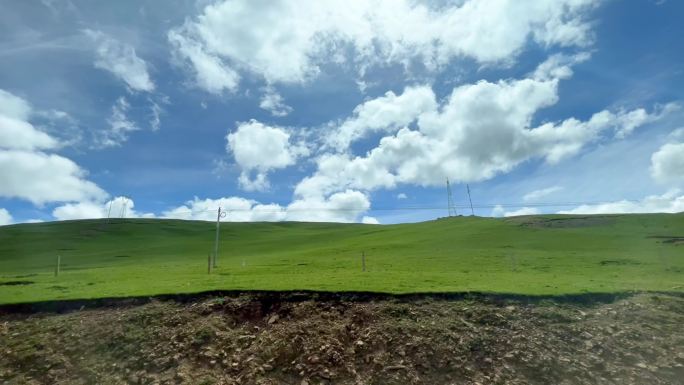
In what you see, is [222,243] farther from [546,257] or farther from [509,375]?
[509,375]

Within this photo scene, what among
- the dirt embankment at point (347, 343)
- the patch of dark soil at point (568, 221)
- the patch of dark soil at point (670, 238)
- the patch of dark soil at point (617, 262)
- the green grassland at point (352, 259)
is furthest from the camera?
the patch of dark soil at point (568, 221)

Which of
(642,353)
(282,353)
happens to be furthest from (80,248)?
(642,353)

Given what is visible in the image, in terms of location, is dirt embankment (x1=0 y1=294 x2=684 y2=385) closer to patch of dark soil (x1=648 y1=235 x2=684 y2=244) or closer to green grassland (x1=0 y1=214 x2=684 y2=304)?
green grassland (x1=0 y1=214 x2=684 y2=304)

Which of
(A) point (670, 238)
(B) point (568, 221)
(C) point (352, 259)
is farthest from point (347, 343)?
(B) point (568, 221)

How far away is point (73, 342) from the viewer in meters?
18.3

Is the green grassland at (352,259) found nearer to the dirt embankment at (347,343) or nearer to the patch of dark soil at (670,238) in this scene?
the patch of dark soil at (670,238)

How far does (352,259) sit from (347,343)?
130ft

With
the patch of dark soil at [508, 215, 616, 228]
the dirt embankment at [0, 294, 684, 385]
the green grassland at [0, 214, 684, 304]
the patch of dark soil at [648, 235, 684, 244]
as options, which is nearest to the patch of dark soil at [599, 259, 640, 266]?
the green grassland at [0, 214, 684, 304]

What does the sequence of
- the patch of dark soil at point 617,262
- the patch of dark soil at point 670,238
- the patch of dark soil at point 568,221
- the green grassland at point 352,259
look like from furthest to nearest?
the patch of dark soil at point 568,221 → the patch of dark soil at point 670,238 → the patch of dark soil at point 617,262 → the green grassland at point 352,259

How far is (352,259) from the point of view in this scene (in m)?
57.3

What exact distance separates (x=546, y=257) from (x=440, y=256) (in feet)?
38.1

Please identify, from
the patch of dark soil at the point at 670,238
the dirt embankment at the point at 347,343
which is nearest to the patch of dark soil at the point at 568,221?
the patch of dark soil at the point at 670,238

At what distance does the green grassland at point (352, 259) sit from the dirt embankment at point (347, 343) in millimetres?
2554

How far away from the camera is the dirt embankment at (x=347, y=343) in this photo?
16.2m
